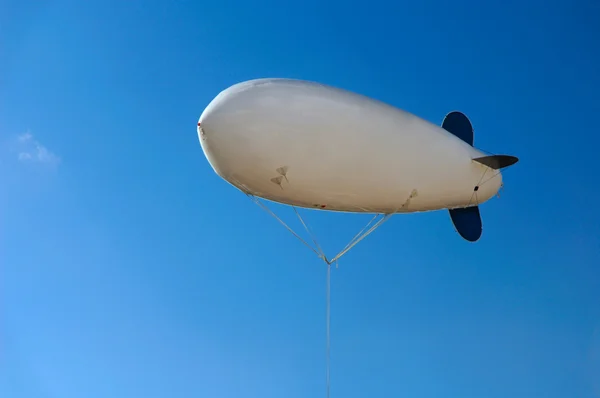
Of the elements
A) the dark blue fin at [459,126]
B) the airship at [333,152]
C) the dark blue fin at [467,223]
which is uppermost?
the dark blue fin at [459,126]

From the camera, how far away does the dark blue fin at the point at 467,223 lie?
21109mm

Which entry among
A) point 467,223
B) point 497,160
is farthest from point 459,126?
point 467,223

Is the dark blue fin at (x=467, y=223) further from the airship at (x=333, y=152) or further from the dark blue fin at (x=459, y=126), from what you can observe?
the dark blue fin at (x=459, y=126)

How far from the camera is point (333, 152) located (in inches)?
656

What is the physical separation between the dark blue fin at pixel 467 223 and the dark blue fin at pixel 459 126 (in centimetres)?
301

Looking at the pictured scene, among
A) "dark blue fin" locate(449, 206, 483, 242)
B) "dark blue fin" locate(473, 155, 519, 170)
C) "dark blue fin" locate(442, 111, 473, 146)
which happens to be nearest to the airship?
"dark blue fin" locate(473, 155, 519, 170)

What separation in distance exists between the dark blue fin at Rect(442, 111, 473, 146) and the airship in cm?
203

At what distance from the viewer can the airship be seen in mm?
15859

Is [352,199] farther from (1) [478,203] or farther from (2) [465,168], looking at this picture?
(1) [478,203]

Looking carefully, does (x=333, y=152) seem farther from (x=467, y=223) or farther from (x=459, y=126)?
(x=459, y=126)

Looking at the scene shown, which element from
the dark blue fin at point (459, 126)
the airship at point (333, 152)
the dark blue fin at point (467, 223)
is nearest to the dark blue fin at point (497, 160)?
the airship at point (333, 152)

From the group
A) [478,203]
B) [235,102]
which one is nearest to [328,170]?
[235,102]

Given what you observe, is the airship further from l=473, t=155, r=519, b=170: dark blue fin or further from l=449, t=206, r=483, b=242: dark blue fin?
l=449, t=206, r=483, b=242: dark blue fin

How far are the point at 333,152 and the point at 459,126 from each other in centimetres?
825
